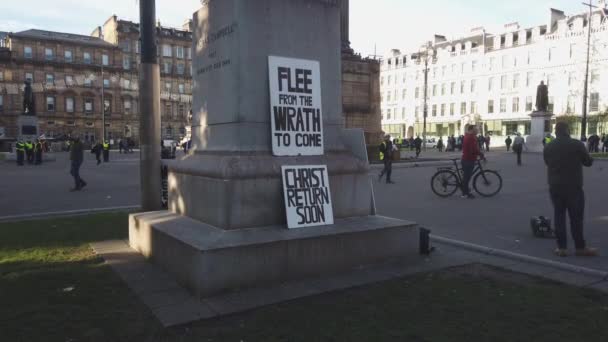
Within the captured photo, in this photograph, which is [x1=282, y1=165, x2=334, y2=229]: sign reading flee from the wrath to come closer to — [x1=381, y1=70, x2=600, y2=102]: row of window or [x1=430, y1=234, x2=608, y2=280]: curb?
[x1=430, y1=234, x2=608, y2=280]: curb

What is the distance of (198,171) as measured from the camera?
4.97 meters

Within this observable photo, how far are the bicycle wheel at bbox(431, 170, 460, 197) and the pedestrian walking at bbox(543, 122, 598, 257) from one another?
19.7ft

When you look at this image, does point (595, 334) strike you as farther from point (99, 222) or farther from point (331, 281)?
point (99, 222)

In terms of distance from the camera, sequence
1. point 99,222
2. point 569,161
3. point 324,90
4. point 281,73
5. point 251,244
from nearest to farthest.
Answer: point 251,244
point 281,73
point 324,90
point 569,161
point 99,222

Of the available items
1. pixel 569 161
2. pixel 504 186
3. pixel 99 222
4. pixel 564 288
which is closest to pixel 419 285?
pixel 564 288

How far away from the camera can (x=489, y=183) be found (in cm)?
1182

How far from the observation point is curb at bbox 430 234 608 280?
15.7 ft

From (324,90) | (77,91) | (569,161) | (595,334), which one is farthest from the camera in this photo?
(77,91)

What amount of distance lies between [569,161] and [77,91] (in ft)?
264

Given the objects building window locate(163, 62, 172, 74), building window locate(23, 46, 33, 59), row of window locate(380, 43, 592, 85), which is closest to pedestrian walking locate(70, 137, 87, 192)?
row of window locate(380, 43, 592, 85)

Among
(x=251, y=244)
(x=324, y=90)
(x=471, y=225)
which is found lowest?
(x=471, y=225)

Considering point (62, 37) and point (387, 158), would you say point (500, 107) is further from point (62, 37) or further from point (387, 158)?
point (62, 37)

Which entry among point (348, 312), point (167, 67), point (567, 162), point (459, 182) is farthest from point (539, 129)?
point (167, 67)

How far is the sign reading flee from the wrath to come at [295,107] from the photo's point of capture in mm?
4895
